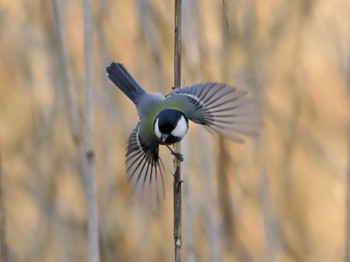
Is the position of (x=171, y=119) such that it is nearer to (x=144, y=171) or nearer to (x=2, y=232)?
(x=144, y=171)

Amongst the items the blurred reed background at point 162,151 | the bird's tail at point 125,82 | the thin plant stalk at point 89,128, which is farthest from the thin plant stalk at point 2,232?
the bird's tail at point 125,82

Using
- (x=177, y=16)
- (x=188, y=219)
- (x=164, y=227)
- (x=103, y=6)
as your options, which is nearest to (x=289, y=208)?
(x=164, y=227)

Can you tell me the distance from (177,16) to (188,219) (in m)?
0.61

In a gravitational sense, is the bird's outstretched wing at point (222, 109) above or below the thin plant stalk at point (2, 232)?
above

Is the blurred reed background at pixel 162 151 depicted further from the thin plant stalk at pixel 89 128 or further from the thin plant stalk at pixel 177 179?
the thin plant stalk at pixel 177 179

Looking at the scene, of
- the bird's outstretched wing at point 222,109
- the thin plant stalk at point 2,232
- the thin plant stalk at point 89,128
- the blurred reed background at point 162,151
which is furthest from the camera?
the blurred reed background at point 162,151

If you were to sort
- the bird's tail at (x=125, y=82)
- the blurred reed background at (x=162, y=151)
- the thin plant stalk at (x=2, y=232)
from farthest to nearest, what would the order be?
the blurred reed background at (x=162, y=151)
the thin plant stalk at (x=2, y=232)
the bird's tail at (x=125, y=82)

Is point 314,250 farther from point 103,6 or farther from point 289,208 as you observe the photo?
point 103,6

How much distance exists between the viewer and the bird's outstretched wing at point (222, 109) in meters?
0.66

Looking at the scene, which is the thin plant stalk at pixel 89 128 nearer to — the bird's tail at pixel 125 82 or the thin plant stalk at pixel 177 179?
the bird's tail at pixel 125 82

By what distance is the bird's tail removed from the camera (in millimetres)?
845

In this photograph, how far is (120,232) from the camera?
5.03 ft

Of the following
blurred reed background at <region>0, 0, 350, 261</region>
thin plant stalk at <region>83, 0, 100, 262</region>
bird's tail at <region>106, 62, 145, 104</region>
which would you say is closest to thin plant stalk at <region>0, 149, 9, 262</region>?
blurred reed background at <region>0, 0, 350, 261</region>

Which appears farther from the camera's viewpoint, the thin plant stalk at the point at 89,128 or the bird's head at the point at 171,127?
the thin plant stalk at the point at 89,128
